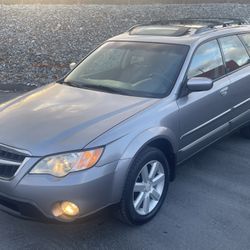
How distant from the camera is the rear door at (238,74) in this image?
4754 mm

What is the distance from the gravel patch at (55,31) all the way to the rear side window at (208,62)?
14.4 ft

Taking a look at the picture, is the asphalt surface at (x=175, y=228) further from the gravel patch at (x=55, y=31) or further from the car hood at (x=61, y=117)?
the gravel patch at (x=55, y=31)

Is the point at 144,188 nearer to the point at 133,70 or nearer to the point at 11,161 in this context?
the point at 11,161

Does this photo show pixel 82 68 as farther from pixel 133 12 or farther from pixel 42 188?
pixel 133 12

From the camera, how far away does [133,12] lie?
13.2 metres

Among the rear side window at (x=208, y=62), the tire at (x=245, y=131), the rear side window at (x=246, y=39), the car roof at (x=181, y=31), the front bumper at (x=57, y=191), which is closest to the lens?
the front bumper at (x=57, y=191)

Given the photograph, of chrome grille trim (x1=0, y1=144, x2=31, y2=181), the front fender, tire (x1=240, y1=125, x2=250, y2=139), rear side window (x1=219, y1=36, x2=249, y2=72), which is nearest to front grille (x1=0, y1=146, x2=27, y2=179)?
Result: chrome grille trim (x1=0, y1=144, x2=31, y2=181)

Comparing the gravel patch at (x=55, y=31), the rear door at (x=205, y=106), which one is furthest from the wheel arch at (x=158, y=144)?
the gravel patch at (x=55, y=31)

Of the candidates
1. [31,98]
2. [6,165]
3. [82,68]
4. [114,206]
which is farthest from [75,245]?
[82,68]

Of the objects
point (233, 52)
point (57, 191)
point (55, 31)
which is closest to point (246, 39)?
point (233, 52)

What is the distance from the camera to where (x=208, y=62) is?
4473 millimetres

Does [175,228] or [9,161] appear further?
[175,228]

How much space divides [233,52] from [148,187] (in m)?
2.19

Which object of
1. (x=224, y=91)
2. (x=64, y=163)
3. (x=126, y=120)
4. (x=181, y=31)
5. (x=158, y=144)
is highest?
→ (x=181, y=31)
